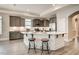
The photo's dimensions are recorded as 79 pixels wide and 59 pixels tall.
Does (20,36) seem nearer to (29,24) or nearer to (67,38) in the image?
(29,24)

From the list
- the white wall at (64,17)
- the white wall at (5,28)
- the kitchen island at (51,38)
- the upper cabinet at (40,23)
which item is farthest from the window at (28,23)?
the kitchen island at (51,38)

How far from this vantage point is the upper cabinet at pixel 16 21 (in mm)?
12512

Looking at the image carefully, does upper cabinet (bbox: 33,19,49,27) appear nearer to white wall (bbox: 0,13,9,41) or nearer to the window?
the window

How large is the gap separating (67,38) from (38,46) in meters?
3.56

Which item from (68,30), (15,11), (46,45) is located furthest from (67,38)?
(15,11)

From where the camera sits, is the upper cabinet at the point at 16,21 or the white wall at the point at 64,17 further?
the upper cabinet at the point at 16,21

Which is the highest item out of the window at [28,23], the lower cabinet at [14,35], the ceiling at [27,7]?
the ceiling at [27,7]

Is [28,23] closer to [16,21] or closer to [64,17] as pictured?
[16,21]

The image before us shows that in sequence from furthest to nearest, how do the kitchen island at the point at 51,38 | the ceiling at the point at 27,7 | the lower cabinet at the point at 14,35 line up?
the lower cabinet at the point at 14,35 → the ceiling at the point at 27,7 → the kitchen island at the point at 51,38

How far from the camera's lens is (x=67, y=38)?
32.9 ft

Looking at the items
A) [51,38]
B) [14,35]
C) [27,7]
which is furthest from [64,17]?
[14,35]

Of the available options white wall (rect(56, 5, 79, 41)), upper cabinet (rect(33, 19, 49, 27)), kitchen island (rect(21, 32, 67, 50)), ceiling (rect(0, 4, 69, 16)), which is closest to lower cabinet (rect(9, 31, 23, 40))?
ceiling (rect(0, 4, 69, 16))

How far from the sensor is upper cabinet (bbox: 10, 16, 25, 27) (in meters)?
12.5

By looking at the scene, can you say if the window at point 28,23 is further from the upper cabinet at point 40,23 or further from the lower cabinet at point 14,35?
the lower cabinet at point 14,35
